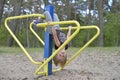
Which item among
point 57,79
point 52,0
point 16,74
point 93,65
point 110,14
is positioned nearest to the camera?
point 57,79

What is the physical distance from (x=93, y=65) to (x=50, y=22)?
273 cm

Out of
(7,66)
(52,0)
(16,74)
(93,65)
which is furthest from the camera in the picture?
(52,0)

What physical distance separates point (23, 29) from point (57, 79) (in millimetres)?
43984

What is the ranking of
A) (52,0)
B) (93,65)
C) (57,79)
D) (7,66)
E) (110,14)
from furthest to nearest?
1. (110,14)
2. (52,0)
3. (93,65)
4. (7,66)
5. (57,79)

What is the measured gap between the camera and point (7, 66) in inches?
305

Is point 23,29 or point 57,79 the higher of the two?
point 57,79

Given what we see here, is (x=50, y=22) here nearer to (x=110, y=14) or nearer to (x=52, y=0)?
(x=52, y=0)

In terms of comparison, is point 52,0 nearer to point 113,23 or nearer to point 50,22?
point 113,23

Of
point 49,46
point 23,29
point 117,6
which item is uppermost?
point 49,46

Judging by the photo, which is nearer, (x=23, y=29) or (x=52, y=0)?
(x=52, y=0)

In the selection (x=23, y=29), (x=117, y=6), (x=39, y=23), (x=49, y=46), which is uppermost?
(x=39, y=23)

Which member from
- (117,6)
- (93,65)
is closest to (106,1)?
(117,6)

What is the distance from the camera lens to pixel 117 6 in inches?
1628

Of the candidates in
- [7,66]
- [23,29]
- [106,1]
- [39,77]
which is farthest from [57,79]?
[23,29]
